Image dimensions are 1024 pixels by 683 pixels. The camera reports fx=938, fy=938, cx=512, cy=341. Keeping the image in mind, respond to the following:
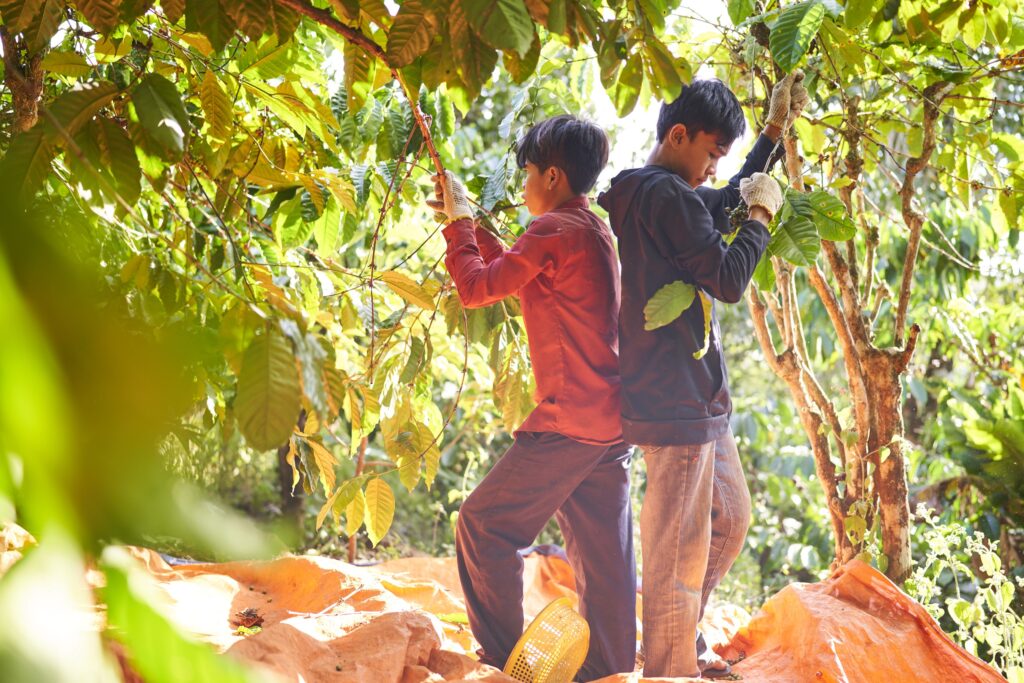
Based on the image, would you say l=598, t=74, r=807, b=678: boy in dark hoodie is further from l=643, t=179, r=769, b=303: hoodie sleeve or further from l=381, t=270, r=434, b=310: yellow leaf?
l=381, t=270, r=434, b=310: yellow leaf

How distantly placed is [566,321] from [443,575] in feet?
4.03

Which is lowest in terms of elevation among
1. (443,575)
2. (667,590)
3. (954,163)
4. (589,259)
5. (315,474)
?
(443,575)

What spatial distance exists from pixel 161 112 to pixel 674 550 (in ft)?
4.01

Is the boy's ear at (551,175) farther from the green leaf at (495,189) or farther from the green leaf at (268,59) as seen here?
the green leaf at (268,59)

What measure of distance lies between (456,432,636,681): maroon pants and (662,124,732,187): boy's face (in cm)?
56

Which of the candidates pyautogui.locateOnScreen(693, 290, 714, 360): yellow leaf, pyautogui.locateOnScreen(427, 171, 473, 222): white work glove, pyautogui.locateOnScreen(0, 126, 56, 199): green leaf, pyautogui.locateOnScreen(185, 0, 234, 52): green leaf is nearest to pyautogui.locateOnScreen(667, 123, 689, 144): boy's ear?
pyautogui.locateOnScreen(693, 290, 714, 360): yellow leaf

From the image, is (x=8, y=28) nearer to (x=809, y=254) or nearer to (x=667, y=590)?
(x=809, y=254)

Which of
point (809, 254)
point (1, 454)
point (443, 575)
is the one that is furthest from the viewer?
point (443, 575)

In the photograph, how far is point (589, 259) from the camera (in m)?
1.82

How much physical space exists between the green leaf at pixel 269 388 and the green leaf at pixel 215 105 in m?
0.88

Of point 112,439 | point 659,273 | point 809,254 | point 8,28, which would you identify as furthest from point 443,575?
point 112,439

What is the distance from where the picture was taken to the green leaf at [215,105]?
1.41m

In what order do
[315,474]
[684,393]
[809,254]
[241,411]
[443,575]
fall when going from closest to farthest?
[241,411], [809,254], [315,474], [684,393], [443,575]

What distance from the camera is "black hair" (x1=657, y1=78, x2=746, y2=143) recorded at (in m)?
1.78
